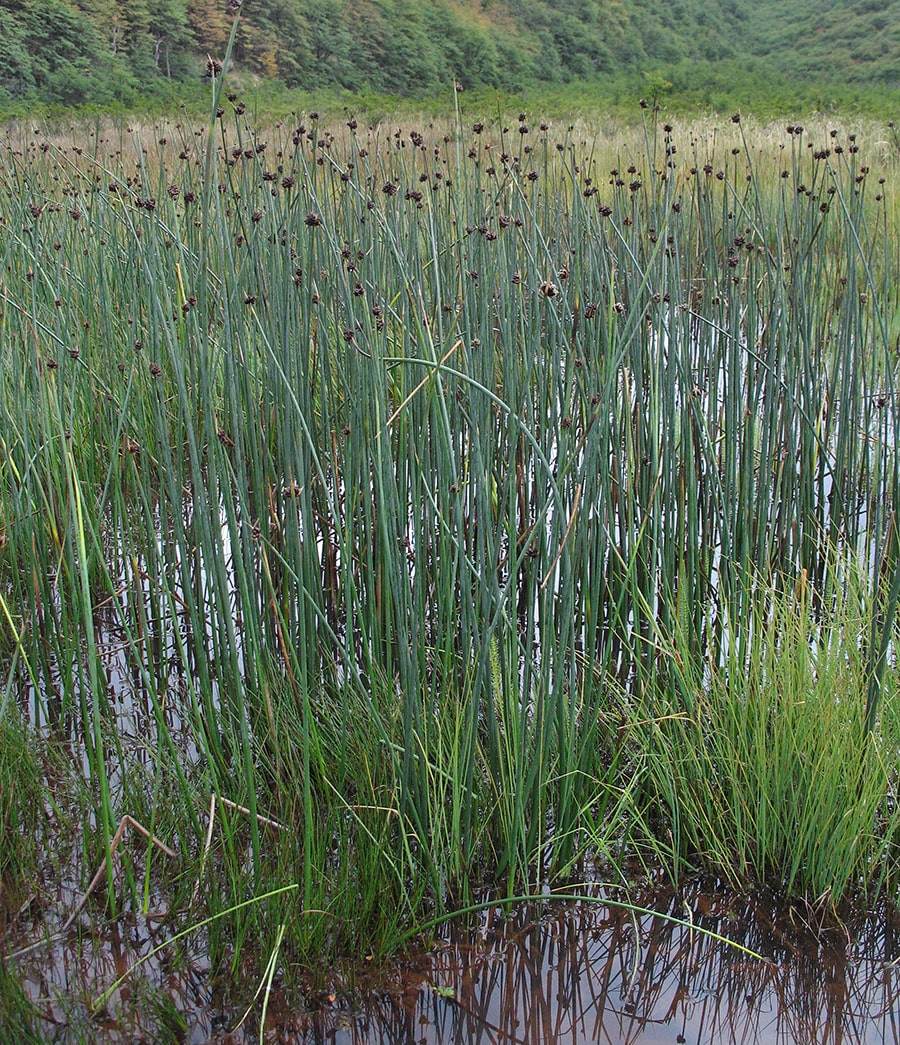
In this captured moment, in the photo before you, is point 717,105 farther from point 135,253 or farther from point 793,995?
point 793,995

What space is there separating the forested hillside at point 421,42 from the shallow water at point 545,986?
11619 mm

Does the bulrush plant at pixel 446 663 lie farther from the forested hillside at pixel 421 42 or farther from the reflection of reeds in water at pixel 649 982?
the forested hillside at pixel 421 42

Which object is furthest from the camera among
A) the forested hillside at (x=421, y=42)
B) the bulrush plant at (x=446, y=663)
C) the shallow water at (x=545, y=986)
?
the forested hillside at (x=421, y=42)

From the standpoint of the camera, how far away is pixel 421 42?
15.6m

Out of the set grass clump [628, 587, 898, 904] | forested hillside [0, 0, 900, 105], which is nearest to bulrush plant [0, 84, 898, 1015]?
grass clump [628, 587, 898, 904]

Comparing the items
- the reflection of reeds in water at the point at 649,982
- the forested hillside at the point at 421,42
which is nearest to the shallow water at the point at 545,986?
the reflection of reeds in water at the point at 649,982

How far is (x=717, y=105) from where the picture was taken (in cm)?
1259

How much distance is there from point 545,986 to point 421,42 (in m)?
16.5

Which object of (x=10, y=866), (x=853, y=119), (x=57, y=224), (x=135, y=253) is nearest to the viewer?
(x=10, y=866)

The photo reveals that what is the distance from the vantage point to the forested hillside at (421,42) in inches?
493

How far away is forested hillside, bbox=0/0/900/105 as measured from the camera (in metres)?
12.5

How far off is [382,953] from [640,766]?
1.60ft

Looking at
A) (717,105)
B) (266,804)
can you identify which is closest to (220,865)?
(266,804)

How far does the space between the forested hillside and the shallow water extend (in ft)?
38.1
